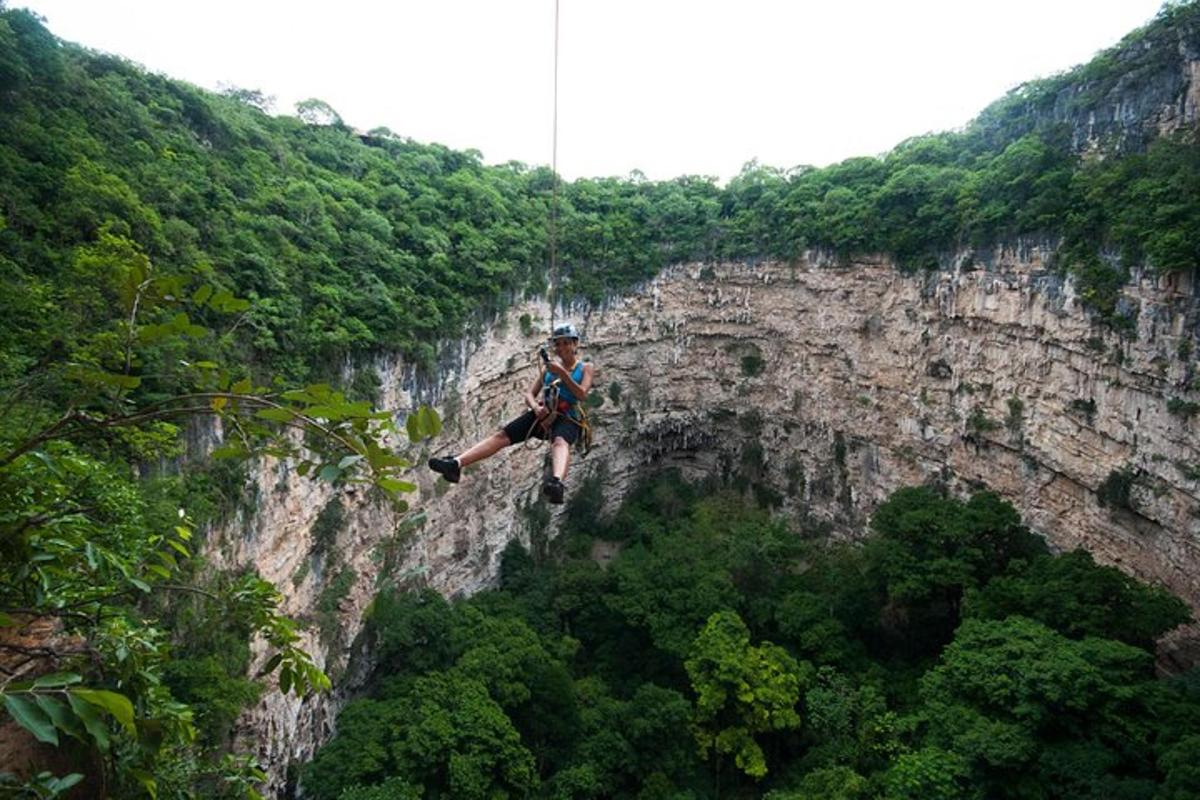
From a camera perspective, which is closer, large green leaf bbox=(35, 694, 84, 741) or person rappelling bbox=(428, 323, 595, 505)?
large green leaf bbox=(35, 694, 84, 741)

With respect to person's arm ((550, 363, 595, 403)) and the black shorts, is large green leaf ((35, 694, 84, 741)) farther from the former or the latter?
the black shorts

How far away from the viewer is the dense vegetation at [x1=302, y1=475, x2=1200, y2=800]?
10695mm

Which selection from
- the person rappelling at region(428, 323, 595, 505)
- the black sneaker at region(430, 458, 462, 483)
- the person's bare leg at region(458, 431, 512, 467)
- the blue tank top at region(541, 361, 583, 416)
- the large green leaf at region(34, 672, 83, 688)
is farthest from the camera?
the blue tank top at region(541, 361, 583, 416)

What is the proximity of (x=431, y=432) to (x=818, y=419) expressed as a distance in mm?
22427

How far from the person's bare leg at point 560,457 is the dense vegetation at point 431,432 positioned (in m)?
1.87

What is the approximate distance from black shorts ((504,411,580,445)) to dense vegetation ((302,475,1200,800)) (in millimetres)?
7693

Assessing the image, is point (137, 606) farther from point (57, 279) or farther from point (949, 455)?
point (949, 455)

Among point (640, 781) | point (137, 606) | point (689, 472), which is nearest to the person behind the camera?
point (137, 606)

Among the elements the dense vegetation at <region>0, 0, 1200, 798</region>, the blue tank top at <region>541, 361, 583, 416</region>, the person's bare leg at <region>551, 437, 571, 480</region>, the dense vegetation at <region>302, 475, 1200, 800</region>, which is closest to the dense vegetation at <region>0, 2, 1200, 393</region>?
the dense vegetation at <region>0, 0, 1200, 798</region>

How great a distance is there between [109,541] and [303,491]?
7.77 metres

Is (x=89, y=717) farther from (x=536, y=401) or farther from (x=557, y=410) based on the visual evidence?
(x=536, y=401)

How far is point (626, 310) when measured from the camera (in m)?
25.1

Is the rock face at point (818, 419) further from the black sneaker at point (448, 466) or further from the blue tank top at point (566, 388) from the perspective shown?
the blue tank top at point (566, 388)

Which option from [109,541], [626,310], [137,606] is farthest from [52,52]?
[626,310]
